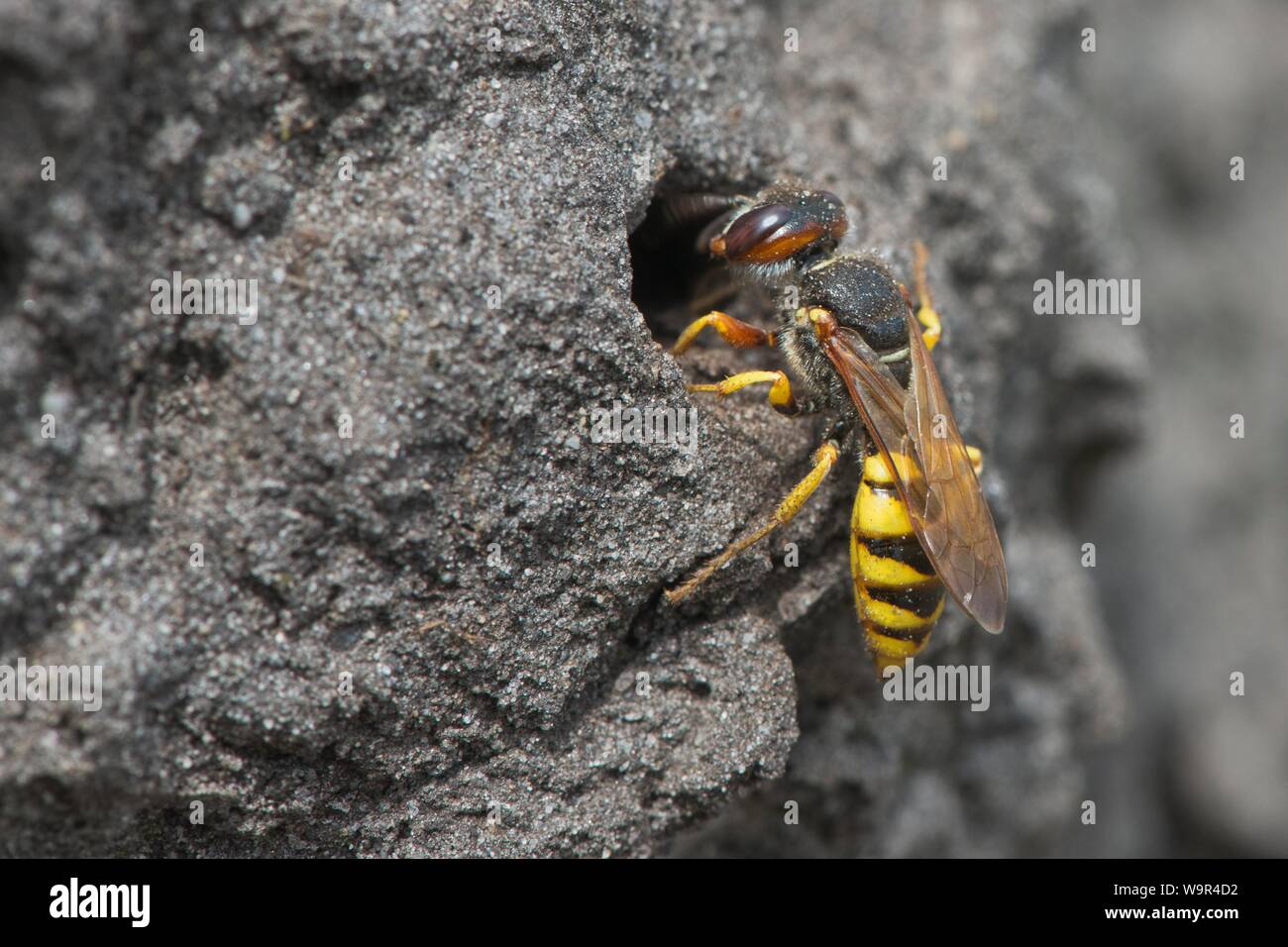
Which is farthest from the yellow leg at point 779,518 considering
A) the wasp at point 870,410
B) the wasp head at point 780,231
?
the wasp head at point 780,231

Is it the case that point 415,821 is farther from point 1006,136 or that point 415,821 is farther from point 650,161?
point 1006,136

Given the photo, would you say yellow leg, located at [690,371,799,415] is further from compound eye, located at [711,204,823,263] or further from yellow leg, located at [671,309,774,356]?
compound eye, located at [711,204,823,263]

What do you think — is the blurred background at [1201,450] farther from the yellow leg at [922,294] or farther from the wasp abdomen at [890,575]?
the wasp abdomen at [890,575]

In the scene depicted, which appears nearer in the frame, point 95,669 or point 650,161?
point 95,669

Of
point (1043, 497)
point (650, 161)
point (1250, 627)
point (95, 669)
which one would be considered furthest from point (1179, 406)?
point (95, 669)
